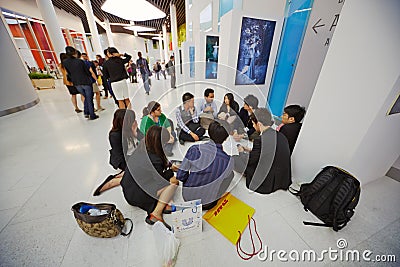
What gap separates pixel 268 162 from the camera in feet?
4.66

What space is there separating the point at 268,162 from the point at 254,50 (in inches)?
87.1

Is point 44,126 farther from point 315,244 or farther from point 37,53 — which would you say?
point 37,53

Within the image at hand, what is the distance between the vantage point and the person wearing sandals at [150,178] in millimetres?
1079

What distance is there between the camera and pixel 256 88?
3092 millimetres

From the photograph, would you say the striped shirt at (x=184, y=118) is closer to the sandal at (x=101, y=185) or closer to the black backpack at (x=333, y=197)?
the sandal at (x=101, y=185)

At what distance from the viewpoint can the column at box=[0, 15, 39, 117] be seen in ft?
11.4

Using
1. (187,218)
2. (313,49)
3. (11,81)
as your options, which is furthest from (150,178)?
(11,81)

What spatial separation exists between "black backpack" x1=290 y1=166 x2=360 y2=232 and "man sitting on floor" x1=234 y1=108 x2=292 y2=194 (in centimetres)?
23

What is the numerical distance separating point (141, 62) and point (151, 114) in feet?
14.6

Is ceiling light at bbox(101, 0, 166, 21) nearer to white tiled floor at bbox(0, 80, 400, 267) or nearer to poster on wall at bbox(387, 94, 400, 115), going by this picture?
white tiled floor at bbox(0, 80, 400, 267)

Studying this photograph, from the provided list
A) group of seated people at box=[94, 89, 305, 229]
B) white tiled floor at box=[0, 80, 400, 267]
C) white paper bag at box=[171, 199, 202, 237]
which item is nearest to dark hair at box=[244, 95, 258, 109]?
group of seated people at box=[94, 89, 305, 229]

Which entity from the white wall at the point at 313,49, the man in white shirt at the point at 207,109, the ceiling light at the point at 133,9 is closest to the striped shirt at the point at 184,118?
the man in white shirt at the point at 207,109

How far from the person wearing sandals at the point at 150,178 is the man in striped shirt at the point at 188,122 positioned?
3.91ft

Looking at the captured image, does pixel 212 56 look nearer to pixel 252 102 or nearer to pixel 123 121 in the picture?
pixel 252 102
